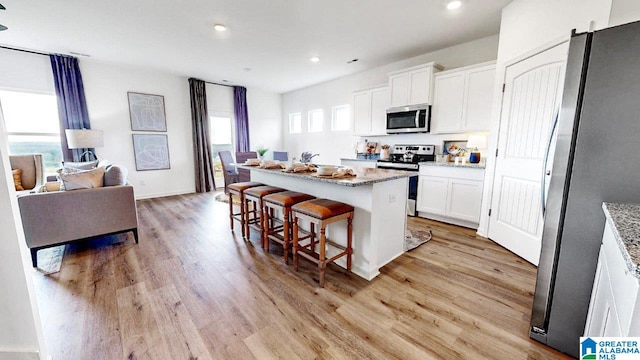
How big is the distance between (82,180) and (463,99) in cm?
477

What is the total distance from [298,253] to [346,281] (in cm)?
52

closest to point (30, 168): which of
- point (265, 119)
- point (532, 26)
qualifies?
point (265, 119)

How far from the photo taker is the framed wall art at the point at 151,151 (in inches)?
199

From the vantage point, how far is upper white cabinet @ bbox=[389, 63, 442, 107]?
371 centimetres

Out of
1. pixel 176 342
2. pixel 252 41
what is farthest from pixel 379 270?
pixel 252 41

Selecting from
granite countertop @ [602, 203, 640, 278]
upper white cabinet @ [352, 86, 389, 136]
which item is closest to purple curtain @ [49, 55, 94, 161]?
upper white cabinet @ [352, 86, 389, 136]

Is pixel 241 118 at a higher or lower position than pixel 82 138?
higher

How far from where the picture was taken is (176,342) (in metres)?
1.44

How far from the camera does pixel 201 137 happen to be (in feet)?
18.6

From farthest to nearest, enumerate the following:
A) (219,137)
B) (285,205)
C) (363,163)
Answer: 1. (219,137)
2. (363,163)
3. (285,205)

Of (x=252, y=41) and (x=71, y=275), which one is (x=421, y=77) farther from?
(x=71, y=275)

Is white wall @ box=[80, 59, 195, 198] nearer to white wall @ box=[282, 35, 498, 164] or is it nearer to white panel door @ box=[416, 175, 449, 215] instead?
white wall @ box=[282, 35, 498, 164]

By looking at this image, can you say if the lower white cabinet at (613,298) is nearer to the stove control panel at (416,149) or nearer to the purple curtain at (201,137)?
the stove control panel at (416,149)

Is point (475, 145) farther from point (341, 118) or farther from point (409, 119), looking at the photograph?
point (341, 118)
